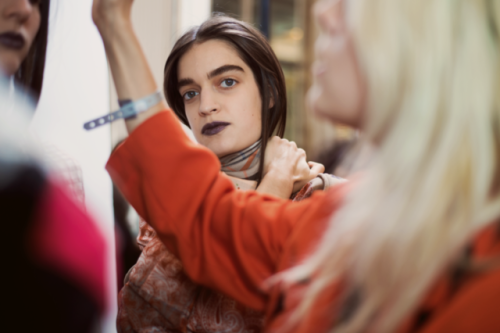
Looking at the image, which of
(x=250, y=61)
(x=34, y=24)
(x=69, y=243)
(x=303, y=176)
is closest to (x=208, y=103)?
(x=250, y=61)

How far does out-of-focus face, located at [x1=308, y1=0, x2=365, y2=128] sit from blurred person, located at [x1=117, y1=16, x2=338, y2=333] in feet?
1.35

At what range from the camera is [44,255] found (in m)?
0.44

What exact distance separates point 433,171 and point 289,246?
262 mm

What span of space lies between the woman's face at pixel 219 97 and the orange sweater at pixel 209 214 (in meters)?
0.33

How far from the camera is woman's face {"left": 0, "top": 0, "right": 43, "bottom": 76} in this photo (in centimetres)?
64

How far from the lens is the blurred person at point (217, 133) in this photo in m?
0.90

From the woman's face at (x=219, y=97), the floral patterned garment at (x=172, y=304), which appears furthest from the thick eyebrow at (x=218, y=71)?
the floral patterned garment at (x=172, y=304)

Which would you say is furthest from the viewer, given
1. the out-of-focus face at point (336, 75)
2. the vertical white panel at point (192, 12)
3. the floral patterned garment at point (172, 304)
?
the vertical white panel at point (192, 12)

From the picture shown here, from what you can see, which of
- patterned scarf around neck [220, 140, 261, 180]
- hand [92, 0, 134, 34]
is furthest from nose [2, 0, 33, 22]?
patterned scarf around neck [220, 140, 261, 180]

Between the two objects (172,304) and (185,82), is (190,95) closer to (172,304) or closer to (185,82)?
(185,82)

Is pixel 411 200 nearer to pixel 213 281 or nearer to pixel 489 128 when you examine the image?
pixel 489 128

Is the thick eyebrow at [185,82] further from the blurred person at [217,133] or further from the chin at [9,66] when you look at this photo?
the chin at [9,66]

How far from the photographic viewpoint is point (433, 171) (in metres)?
0.48

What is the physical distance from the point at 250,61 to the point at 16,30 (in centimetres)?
59
